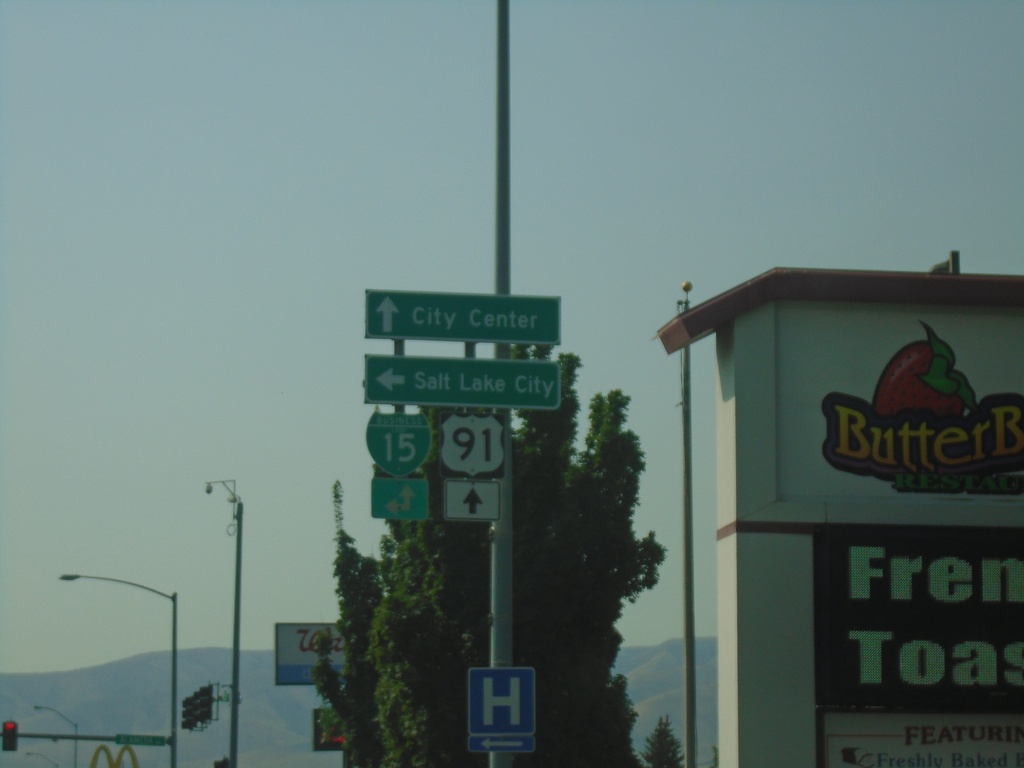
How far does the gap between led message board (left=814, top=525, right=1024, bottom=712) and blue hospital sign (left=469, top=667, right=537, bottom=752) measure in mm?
3002

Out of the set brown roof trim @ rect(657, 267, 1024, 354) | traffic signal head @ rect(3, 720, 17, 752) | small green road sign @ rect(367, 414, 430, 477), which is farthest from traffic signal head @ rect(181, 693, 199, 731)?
brown roof trim @ rect(657, 267, 1024, 354)

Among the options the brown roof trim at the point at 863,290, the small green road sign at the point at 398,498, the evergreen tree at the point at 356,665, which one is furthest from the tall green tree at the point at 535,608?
the brown roof trim at the point at 863,290

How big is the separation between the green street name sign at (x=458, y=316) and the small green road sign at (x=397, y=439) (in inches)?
31.2

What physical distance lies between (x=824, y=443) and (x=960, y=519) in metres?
1.18

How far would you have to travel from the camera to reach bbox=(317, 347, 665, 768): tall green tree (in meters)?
21.3

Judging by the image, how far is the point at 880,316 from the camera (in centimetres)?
1257

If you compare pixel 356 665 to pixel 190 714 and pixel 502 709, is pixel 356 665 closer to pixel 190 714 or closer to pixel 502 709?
pixel 502 709

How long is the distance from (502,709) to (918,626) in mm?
3933

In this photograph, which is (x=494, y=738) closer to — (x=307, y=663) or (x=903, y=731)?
(x=903, y=731)

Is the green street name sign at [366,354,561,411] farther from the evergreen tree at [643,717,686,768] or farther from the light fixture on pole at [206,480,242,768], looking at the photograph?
the evergreen tree at [643,717,686,768]

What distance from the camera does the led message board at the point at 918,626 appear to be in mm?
11711

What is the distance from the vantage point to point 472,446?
14.7 meters

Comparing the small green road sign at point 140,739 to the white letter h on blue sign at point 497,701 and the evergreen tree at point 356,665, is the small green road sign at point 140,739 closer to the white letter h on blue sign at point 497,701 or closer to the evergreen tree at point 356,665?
the evergreen tree at point 356,665

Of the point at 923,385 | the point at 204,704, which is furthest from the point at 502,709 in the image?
the point at 204,704
